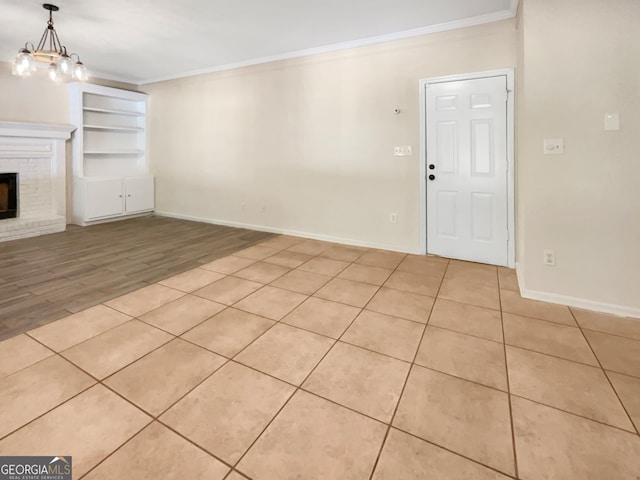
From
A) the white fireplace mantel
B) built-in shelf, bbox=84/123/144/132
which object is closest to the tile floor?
the white fireplace mantel

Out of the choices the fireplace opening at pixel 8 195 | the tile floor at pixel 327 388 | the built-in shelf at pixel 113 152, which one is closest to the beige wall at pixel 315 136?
the built-in shelf at pixel 113 152

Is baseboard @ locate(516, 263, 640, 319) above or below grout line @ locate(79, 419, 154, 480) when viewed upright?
above

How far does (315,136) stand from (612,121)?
3.21 meters

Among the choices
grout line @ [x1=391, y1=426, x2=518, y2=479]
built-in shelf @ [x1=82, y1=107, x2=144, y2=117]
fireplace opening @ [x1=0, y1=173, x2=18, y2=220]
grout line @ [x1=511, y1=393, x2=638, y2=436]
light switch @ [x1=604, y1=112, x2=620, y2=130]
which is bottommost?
grout line @ [x1=391, y1=426, x2=518, y2=479]

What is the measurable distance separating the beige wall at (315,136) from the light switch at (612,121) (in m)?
1.34

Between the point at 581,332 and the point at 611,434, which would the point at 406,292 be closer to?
the point at 581,332

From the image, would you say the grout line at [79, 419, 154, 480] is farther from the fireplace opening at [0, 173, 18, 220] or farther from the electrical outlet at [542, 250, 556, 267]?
the fireplace opening at [0, 173, 18, 220]

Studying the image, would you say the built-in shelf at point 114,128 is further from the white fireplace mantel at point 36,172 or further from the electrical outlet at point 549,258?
the electrical outlet at point 549,258

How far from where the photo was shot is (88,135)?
577 centimetres

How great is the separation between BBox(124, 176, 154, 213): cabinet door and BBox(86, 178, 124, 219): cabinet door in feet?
0.47

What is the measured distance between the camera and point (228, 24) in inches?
144

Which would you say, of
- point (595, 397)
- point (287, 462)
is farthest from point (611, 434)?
point (287, 462)

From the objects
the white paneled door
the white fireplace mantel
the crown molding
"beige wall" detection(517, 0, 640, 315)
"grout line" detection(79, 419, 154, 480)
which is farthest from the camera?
the white fireplace mantel

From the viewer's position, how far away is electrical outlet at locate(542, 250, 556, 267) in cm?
267
